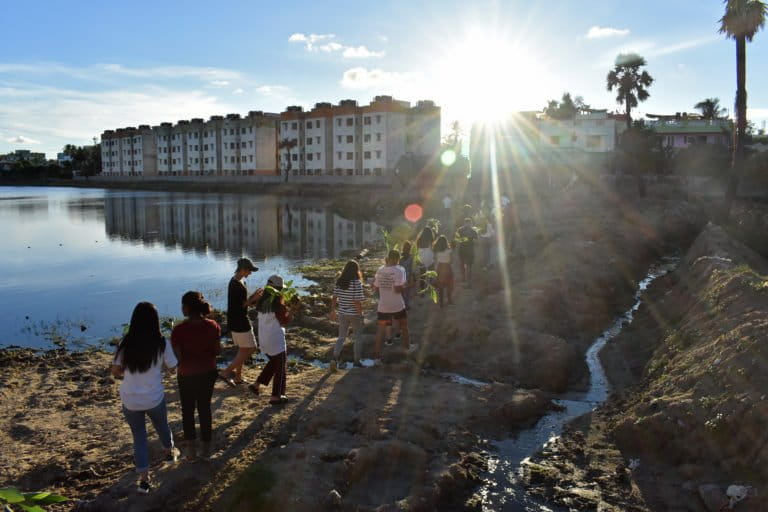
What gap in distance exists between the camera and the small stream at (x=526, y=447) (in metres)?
6.34

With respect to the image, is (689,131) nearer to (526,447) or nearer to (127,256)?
(127,256)

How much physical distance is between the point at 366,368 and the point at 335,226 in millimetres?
35776

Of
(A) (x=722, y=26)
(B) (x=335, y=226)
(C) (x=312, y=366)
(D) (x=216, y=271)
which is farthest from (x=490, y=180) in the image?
(C) (x=312, y=366)

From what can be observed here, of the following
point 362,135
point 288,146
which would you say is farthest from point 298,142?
point 362,135

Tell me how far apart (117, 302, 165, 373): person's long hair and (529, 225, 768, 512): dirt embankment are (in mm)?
4443

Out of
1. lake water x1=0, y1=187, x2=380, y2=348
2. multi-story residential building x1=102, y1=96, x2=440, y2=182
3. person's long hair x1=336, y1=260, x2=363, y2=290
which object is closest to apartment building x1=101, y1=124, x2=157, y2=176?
multi-story residential building x1=102, y1=96, x2=440, y2=182

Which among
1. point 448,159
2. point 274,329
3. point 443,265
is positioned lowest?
point 274,329

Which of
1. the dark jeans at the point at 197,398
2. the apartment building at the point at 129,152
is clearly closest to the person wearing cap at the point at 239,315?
the dark jeans at the point at 197,398

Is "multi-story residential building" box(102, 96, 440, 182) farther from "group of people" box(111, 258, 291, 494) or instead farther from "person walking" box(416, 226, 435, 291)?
"group of people" box(111, 258, 291, 494)

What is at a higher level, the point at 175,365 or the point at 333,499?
the point at 175,365

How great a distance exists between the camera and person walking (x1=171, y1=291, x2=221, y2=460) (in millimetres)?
6246

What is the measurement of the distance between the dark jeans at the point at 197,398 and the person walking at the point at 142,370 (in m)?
0.43

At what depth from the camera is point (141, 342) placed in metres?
5.63

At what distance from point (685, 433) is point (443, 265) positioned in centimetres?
728
